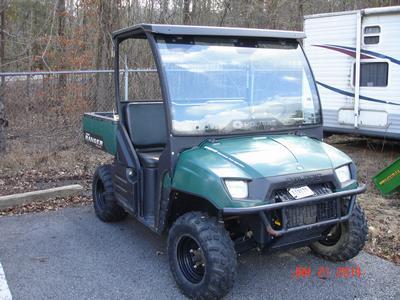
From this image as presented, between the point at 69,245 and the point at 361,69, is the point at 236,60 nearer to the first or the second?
the point at 69,245

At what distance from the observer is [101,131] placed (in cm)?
516

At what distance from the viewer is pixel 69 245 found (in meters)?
4.74

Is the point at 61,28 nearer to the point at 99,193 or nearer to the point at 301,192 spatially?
the point at 99,193

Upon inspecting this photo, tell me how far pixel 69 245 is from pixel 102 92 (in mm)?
5214

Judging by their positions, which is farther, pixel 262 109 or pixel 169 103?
pixel 262 109

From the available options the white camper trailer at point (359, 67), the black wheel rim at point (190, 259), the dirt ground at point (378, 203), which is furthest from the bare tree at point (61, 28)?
the black wheel rim at point (190, 259)

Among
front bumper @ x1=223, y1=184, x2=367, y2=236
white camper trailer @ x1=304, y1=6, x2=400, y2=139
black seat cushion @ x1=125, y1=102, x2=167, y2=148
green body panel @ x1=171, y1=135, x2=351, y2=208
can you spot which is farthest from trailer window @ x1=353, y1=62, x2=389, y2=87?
front bumper @ x1=223, y1=184, x2=367, y2=236

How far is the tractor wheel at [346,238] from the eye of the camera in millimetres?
3998

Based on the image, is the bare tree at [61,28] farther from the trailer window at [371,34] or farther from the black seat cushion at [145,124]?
the black seat cushion at [145,124]

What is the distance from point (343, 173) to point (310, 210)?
50 centimetres

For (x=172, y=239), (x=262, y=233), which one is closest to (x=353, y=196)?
(x=262, y=233)

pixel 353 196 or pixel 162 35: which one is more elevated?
pixel 162 35

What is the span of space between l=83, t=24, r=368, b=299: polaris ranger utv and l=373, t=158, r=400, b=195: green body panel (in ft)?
7.18

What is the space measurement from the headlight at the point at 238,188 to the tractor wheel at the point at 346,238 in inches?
40.2
